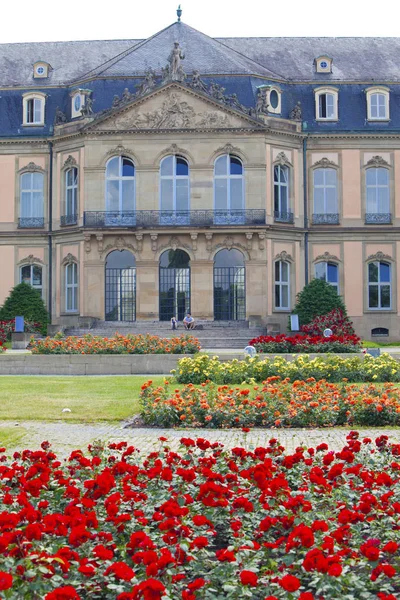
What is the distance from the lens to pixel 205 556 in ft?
20.0

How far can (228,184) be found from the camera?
4216cm

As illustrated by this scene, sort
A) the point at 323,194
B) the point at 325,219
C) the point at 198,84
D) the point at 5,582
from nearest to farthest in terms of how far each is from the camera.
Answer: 1. the point at 5,582
2. the point at 198,84
3. the point at 325,219
4. the point at 323,194

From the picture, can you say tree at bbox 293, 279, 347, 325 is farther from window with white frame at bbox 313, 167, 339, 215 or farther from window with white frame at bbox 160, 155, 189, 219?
window with white frame at bbox 160, 155, 189, 219

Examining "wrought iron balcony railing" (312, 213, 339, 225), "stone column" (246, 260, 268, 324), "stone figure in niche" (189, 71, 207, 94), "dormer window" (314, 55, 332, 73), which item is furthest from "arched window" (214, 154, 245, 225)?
"dormer window" (314, 55, 332, 73)

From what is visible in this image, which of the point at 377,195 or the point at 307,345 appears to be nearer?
the point at 307,345

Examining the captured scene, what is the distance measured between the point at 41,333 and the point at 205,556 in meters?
36.3

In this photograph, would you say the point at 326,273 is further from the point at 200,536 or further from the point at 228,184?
the point at 200,536

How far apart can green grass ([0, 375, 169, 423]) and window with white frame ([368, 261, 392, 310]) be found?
22.9 metres

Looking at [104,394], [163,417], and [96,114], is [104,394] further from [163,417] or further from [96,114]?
[96,114]

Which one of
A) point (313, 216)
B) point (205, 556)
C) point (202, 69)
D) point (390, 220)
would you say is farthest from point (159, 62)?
point (205, 556)

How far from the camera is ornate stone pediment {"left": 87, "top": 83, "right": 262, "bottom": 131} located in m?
41.6

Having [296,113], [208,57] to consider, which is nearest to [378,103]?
[296,113]

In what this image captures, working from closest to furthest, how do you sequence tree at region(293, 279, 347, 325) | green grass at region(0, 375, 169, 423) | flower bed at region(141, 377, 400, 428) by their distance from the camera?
flower bed at region(141, 377, 400, 428) < green grass at region(0, 375, 169, 423) < tree at region(293, 279, 347, 325)

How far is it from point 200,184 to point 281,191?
4.33 metres
